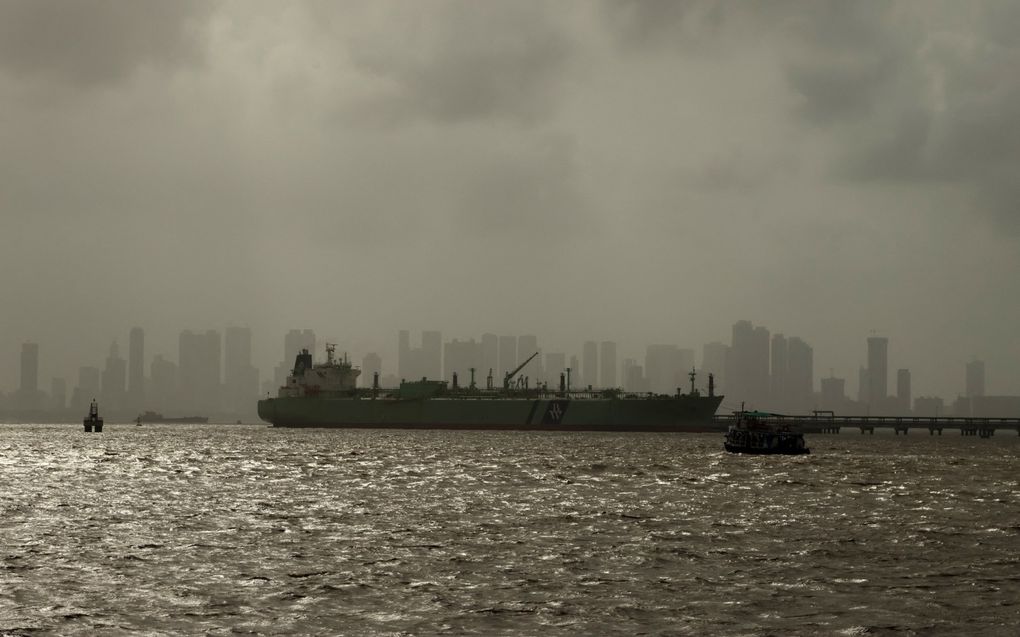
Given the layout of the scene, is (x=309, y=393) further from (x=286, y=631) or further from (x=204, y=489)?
(x=286, y=631)

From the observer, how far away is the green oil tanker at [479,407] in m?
152

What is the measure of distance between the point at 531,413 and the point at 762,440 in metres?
68.7

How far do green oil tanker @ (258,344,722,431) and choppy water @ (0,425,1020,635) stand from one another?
9448cm

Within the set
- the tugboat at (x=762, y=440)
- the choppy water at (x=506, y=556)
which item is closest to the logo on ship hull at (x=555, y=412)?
the tugboat at (x=762, y=440)

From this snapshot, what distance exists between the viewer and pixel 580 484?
52750 millimetres

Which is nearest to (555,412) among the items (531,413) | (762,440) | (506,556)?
(531,413)

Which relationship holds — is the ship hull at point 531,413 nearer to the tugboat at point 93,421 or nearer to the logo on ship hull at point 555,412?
the logo on ship hull at point 555,412

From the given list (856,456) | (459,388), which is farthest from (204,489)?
(459,388)

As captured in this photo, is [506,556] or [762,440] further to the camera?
[762,440]

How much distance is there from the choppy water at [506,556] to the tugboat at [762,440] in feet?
101

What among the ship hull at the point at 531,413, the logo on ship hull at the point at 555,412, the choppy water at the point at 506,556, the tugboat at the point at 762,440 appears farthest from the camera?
the logo on ship hull at the point at 555,412

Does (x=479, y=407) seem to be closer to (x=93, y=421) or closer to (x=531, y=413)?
(x=531, y=413)

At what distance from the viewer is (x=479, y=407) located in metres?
157

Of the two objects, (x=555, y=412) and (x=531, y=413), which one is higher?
(x=555, y=412)
